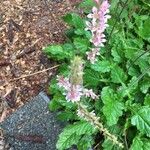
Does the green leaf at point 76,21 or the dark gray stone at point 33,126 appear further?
the green leaf at point 76,21

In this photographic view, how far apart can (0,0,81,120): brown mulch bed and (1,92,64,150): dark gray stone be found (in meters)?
0.08

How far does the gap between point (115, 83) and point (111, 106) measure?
235 millimetres

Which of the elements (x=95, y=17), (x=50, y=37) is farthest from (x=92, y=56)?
(x=50, y=37)

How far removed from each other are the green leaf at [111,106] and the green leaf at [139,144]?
0.19 m

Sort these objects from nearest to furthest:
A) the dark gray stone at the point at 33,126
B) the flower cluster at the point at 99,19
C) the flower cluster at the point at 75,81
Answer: the flower cluster at the point at 75,81
the flower cluster at the point at 99,19
the dark gray stone at the point at 33,126

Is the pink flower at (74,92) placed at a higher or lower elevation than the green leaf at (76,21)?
lower

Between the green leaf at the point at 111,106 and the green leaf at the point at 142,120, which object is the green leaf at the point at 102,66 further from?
the green leaf at the point at 142,120

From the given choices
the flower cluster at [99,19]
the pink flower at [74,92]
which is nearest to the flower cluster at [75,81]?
the pink flower at [74,92]

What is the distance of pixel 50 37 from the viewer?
3.45 metres

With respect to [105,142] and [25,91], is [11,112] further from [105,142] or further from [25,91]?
[105,142]

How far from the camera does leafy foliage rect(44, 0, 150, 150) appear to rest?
281 cm

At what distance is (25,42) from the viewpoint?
3447mm

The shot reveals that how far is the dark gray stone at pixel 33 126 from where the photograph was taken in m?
3.05

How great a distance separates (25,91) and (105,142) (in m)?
0.72
